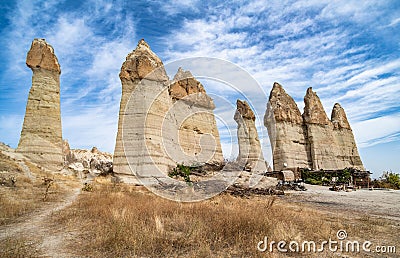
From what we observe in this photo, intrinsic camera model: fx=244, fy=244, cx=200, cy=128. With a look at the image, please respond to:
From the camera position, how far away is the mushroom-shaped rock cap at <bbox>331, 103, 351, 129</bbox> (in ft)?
137

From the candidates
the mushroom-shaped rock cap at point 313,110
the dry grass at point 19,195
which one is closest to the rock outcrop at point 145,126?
the dry grass at point 19,195

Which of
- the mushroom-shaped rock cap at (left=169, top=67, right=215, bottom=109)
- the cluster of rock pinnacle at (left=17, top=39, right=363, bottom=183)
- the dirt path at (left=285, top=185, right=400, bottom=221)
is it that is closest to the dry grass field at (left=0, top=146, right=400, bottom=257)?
the dirt path at (left=285, top=185, right=400, bottom=221)

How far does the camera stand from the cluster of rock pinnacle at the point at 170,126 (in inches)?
797

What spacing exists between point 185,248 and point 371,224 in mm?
4959

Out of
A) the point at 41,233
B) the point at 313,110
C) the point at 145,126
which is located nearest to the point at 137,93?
the point at 145,126

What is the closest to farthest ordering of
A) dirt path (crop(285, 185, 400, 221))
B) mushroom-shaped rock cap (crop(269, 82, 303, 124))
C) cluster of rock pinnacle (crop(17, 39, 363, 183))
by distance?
dirt path (crop(285, 185, 400, 221)) < cluster of rock pinnacle (crop(17, 39, 363, 183)) < mushroom-shaped rock cap (crop(269, 82, 303, 124))

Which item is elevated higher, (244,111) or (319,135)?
(244,111)

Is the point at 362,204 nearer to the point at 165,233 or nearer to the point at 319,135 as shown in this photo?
the point at 165,233

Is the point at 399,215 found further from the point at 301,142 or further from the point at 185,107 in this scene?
the point at 301,142

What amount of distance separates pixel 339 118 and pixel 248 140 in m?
17.3

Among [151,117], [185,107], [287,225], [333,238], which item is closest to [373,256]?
[333,238]

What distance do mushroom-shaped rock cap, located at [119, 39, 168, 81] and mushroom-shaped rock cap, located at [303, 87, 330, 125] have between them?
25361 mm

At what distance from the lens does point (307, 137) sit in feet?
123

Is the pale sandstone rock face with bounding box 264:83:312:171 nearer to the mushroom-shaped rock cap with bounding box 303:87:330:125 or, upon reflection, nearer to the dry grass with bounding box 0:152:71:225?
the mushroom-shaped rock cap with bounding box 303:87:330:125
